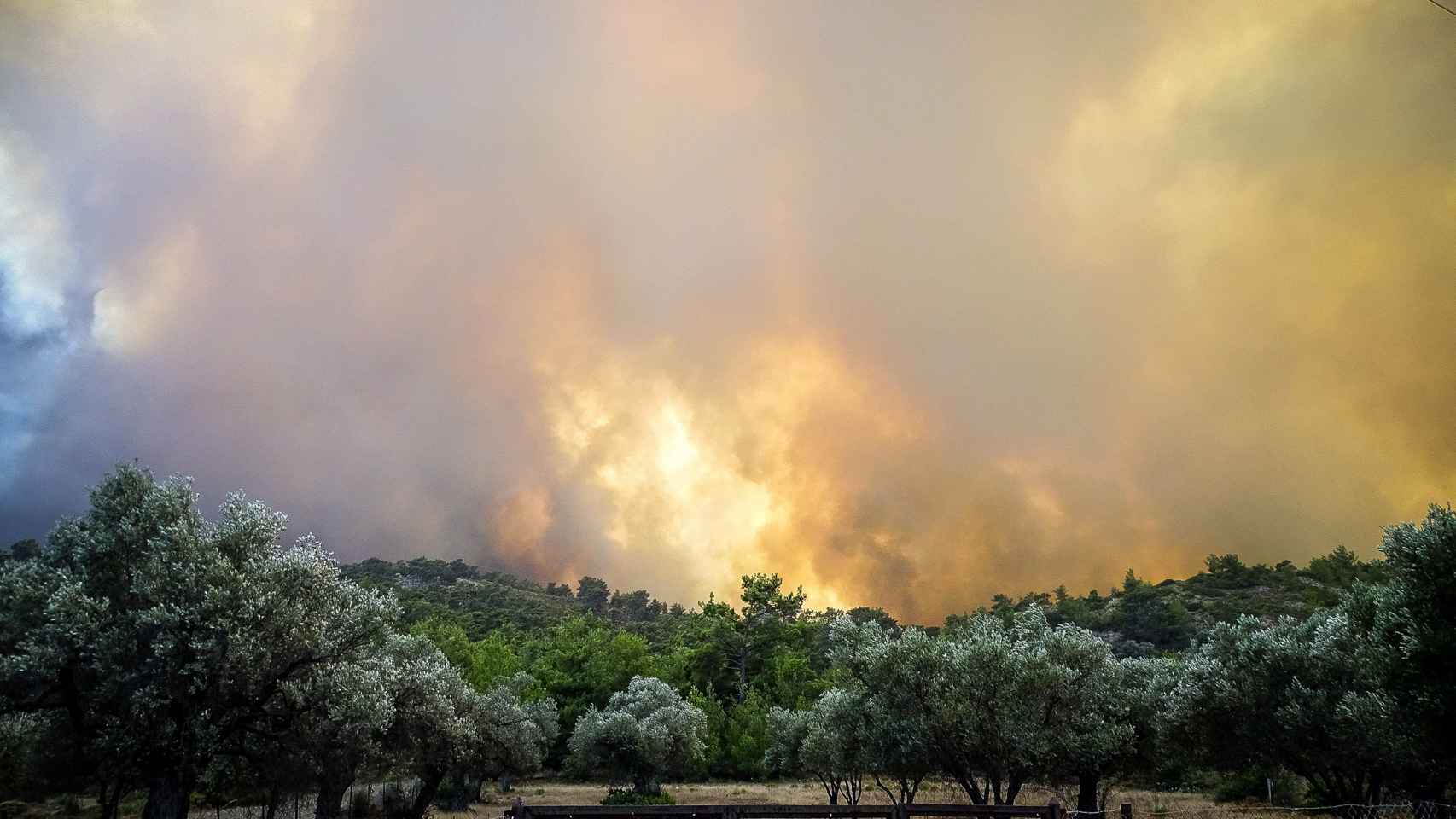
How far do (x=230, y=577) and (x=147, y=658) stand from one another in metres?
3.44

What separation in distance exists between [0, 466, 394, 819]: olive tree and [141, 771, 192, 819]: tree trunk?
0.04 m

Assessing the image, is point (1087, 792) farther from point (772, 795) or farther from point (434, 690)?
point (434, 690)

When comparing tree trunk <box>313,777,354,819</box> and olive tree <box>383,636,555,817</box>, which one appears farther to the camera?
olive tree <box>383,636,555,817</box>

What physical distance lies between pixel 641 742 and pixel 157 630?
41162 mm

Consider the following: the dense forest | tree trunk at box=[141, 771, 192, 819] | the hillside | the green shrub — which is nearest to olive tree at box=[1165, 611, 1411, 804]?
the dense forest

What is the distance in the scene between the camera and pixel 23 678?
23172mm

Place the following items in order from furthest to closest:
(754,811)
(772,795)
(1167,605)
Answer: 1. (1167,605)
2. (772,795)
3. (754,811)

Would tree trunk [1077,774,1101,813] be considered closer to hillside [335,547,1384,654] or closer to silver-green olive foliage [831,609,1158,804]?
silver-green olive foliage [831,609,1158,804]

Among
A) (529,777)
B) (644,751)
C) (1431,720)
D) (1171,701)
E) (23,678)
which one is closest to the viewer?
(1431,720)

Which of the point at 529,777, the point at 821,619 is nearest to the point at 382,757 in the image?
the point at 529,777

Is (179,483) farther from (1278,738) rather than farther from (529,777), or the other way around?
(529,777)

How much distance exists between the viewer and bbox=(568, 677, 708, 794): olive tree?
194 ft

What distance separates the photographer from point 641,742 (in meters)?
58.6

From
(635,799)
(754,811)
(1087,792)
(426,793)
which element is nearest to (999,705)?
(1087,792)
